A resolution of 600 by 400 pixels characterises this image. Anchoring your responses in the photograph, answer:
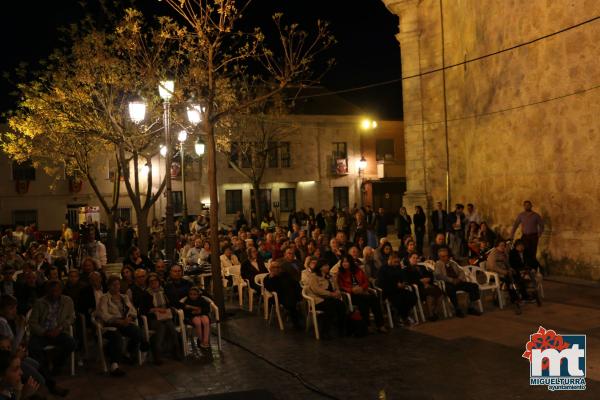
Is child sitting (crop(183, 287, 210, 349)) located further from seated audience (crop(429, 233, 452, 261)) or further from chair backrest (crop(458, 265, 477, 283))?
seated audience (crop(429, 233, 452, 261))

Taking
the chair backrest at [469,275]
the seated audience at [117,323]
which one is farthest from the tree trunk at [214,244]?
the chair backrest at [469,275]

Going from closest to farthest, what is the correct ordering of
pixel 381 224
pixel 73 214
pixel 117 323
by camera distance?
1. pixel 117 323
2. pixel 381 224
3. pixel 73 214

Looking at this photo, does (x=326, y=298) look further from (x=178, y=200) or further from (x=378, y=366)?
(x=178, y=200)

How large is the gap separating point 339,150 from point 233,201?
8165 mm

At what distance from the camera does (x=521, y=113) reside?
16609 mm

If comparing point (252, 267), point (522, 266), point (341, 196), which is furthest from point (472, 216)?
point (341, 196)

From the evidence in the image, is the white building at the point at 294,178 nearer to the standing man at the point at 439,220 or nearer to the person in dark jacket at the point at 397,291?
the standing man at the point at 439,220

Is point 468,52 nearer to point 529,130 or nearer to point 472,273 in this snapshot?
point 529,130

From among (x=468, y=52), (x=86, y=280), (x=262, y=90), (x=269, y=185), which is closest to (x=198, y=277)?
(x=86, y=280)

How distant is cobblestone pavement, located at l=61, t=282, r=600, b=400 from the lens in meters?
7.24

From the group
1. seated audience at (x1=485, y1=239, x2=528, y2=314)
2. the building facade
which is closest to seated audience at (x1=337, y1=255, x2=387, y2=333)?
seated audience at (x1=485, y1=239, x2=528, y2=314)

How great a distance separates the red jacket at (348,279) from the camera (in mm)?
10659

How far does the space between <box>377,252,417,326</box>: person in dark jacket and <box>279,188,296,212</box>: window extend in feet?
106

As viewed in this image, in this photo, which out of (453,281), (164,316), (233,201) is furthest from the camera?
(233,201)
